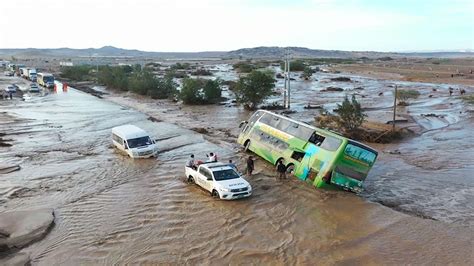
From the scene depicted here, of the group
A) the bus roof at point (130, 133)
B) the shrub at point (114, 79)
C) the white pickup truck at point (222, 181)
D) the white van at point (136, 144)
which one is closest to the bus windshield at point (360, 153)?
the white pickup truck at point (222, 181)

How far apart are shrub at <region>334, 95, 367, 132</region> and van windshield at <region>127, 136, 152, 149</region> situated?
1470 cm

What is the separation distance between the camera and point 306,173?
20.7 m

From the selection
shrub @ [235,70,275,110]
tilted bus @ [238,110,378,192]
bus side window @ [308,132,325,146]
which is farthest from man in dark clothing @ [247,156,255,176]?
shrub @ [235,70,275,110]

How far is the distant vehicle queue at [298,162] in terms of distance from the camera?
748 inches

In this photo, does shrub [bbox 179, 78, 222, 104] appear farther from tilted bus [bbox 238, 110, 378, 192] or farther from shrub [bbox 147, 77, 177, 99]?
tilted bus [bbox 238, 110, 378, 192]

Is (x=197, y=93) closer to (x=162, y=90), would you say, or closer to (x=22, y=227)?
(x=162, y=90)

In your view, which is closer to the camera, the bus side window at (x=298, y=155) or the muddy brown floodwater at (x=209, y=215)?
the muddy brown floodwater at (x=209, y=215)

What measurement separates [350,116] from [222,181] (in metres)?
16.7

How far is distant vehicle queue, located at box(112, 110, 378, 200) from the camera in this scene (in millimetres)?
19000

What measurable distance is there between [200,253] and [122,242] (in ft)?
9.26

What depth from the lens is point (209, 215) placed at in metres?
17.3

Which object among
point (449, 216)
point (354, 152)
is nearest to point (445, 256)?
point (449, 216)

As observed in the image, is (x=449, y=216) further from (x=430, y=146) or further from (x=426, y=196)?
(x=430, y=146)

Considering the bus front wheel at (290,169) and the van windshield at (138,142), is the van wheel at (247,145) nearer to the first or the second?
the bus front wheel at (290,169)
